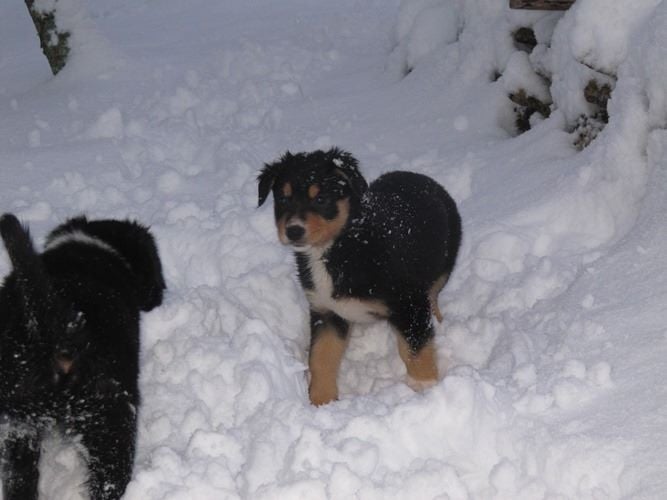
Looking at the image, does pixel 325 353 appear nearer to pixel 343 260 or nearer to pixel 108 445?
pixel 343 260

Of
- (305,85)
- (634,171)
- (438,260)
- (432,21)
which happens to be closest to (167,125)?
(305,85)

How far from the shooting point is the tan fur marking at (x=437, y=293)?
16.6 ft

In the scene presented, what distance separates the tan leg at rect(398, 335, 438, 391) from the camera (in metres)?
4.42

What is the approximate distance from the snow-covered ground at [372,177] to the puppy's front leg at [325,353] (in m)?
0.09

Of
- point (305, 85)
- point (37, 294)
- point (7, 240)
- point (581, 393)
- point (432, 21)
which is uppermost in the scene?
point (7, 240)

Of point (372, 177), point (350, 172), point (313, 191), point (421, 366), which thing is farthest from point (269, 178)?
point (372, 177)

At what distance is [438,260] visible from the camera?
194 inches

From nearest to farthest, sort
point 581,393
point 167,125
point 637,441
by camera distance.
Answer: point 637,441 → point 581,393 → point 167,125

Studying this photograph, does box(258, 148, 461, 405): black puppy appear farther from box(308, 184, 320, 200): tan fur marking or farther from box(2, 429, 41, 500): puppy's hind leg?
box(2, 429, 41, 500): puppy's hind leg

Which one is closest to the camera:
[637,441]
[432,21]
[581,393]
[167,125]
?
[637,441]

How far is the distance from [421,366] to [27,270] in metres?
2.12

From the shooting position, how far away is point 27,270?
3182 millimetres

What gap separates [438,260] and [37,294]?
2462 mm

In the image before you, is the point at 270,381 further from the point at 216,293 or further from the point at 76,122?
the point at 76,122
